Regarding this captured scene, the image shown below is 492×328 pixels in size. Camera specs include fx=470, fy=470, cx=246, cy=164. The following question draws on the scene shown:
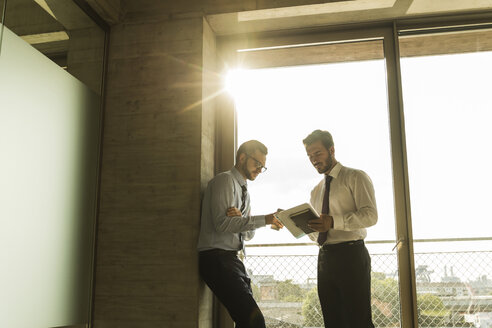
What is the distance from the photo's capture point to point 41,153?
2.66m

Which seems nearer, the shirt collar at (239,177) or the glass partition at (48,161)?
the glass partition at (48,161)

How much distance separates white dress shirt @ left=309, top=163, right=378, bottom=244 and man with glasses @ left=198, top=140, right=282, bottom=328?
0.39m

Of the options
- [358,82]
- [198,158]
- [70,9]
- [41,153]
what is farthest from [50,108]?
[358,82]

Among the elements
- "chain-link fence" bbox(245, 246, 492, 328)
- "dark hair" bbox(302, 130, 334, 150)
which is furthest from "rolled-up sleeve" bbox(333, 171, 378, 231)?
"chain-link fence" bbox(245, 246, 492, 328)

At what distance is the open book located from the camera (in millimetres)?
2838

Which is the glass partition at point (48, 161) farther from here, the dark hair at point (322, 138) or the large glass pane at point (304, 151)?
the dark hair at point (322, 138)

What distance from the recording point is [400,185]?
3.43 m

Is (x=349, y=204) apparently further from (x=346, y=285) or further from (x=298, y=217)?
(x=346, y=285)

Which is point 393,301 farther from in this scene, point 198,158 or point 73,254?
point 73,254

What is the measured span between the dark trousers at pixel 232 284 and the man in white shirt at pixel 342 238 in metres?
0.47

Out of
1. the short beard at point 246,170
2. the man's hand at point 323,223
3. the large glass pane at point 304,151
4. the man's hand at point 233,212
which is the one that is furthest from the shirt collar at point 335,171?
the man's hand at point 233,212

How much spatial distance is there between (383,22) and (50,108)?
8.35 feet

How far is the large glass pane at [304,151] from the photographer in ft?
11.3

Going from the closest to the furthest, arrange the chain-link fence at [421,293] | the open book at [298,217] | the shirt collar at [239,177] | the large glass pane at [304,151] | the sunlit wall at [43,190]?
the sunlit wall at [43,190] < the open book at [298,217] < the shirt collar at [239,177] < the chain-link fence at [421,293] < the large glass pane at [304,151]
